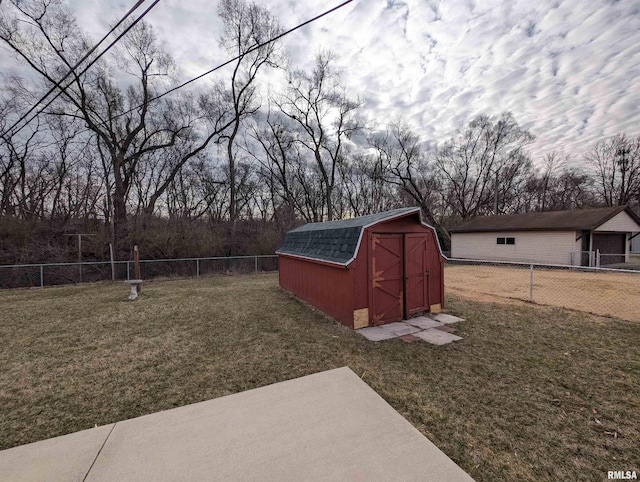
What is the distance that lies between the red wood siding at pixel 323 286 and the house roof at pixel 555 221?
1621 cm

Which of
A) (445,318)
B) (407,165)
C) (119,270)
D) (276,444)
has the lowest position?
(445,318)

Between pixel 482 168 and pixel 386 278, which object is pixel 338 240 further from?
pixel 482 168

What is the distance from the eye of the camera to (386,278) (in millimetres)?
5621

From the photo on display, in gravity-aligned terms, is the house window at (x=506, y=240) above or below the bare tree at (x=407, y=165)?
below

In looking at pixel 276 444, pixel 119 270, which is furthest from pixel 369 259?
pixel 119 270

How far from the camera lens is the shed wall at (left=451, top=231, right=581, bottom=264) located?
14.9 metres

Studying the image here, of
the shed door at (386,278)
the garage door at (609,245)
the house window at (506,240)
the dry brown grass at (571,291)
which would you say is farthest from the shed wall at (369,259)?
the garage door at (609,245)

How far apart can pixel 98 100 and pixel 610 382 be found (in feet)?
72.6

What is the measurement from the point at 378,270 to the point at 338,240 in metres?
1.23

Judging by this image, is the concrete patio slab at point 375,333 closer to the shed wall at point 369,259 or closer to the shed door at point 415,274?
the shed wall at point 369,259

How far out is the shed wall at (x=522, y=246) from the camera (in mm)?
14867

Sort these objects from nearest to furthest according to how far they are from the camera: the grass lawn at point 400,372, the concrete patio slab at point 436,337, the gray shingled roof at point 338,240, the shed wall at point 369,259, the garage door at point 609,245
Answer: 1. the grass lawn at point 400,372
2. the concrete patio slab at point 436,337
3. the shed wall at point 369,259
4. the gray shingled roof at point 338,240
5. the garage door at point 609,245

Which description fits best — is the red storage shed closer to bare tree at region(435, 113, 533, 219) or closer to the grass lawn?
the grass lawn

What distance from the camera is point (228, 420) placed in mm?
2605
